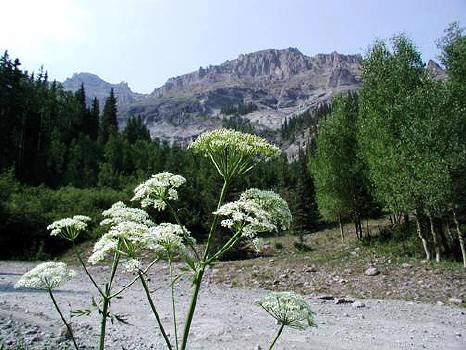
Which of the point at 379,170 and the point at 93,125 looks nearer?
the point at 379,170

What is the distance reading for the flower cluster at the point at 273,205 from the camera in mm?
5070

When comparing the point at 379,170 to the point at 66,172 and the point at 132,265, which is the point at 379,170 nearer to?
the point at 132,265

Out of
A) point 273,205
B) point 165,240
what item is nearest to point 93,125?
point 273,205

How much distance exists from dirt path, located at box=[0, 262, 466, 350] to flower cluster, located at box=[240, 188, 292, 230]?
7.04 m

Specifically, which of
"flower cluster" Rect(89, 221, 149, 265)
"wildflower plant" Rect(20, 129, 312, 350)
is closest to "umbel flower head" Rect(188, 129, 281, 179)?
"wildflower plant" Rect(20, 129, 312, 350)

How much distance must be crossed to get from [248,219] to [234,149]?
1.06 m

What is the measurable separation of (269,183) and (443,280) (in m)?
80.0

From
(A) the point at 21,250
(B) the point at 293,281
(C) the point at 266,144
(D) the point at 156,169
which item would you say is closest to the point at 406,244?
(B) the point at 293,281

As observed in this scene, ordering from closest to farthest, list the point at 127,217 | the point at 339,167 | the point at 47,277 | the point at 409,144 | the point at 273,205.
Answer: the point at 47,277
the point at 273,205
the point at 127,217
the point at 409,144
the point at 339,167

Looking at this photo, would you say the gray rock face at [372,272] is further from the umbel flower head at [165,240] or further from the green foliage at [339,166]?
the umbel flower head at [165,240]

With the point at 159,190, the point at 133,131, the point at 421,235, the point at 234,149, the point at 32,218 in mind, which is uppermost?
the point at 133,131

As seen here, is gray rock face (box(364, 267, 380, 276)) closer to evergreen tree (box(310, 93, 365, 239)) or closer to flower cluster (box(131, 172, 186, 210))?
evergreen tree (box(310, 93, 365, 239))

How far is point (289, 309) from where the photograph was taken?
475 centimetres

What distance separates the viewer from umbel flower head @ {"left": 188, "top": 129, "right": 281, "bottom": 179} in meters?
4.97
